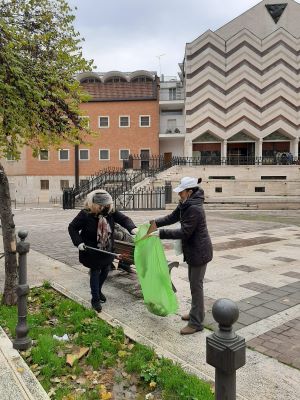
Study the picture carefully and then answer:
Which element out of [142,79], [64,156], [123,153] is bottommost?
[64,156]

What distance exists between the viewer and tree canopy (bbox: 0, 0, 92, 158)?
496 centimetres

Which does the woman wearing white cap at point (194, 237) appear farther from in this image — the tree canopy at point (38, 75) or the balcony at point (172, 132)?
the balcony at point (172, 132)

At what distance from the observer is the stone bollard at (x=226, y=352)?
1.86 meters

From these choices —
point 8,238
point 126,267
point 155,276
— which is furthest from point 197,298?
point 8,238

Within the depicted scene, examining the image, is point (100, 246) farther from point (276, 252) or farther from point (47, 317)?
point (276, 252)

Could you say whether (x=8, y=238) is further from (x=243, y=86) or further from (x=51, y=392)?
(x=243, y=86)

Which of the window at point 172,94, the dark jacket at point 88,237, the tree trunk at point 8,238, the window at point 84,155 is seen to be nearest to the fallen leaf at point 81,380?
the dark jacket at point 88,237

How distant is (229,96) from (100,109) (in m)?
13.9

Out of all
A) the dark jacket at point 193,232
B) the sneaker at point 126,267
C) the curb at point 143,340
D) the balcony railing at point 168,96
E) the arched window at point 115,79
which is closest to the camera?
the curb at point 143,340

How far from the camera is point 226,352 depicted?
1863 millimetres

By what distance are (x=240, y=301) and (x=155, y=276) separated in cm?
162

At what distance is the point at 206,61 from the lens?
3644cm

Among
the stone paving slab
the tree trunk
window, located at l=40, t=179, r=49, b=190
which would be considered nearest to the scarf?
the tree trunk

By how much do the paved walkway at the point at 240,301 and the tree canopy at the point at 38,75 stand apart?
268cm
